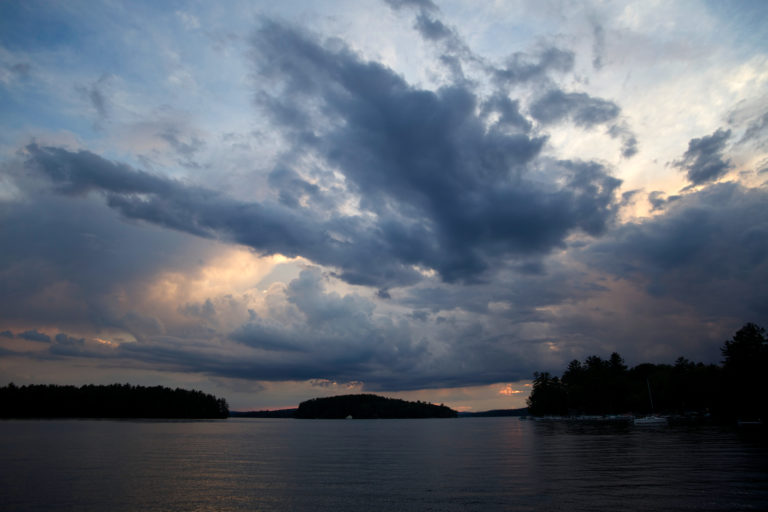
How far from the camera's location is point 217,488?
139 ft

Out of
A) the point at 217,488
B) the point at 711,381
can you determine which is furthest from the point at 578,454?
the point at 711,381

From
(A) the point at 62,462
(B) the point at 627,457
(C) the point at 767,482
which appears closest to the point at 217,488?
(A) the point at 62,462

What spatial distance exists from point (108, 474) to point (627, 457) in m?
61.6

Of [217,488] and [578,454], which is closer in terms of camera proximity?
[217,488]

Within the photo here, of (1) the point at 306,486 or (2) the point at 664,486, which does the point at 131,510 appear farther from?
(2) the point at 664,486

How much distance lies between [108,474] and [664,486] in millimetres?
53705

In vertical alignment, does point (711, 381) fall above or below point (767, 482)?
above

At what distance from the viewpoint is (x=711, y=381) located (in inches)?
6309

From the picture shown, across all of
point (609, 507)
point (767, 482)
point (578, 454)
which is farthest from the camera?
point (578, 454)

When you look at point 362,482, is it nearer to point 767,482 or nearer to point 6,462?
point 767,482

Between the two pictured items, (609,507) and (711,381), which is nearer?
(609,507)

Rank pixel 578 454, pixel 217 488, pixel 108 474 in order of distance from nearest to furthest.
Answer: pixel 217 488, pixel 108 474, pixel 578 454

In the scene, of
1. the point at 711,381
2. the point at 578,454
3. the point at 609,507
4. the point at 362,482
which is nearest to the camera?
the point at 609,507

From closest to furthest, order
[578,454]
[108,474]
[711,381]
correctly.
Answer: [108,474], [578,454], [711,381]
